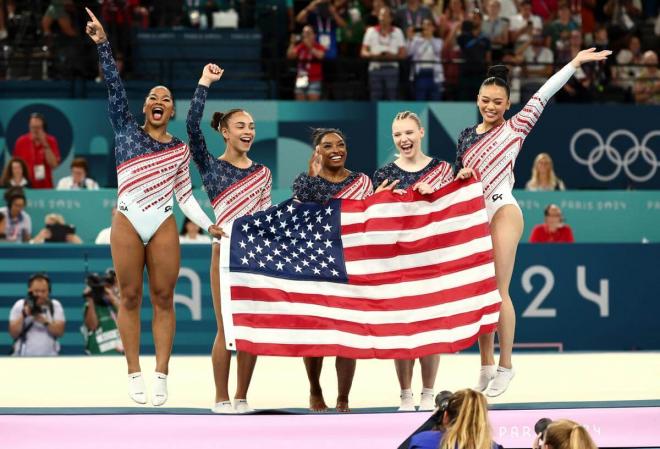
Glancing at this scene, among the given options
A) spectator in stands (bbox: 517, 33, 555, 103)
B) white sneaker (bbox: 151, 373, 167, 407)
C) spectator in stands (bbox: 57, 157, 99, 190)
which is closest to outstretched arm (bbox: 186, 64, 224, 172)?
white sneaker (bbox: 151, 373, 167, 407)

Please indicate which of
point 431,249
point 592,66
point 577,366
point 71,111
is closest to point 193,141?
point 431,249

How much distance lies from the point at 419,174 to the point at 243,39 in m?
6.46

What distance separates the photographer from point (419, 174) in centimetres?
723

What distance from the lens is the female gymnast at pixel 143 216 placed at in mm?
7066

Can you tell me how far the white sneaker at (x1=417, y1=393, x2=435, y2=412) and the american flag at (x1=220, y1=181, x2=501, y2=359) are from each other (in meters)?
0.34

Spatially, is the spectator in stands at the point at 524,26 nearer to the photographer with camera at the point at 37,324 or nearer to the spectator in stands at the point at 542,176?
the spectator in stands at the point at 542,176

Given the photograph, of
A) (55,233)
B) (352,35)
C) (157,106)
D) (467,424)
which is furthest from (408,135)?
(352,35)

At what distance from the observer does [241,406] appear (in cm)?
702

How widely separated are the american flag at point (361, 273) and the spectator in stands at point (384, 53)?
5856 mm

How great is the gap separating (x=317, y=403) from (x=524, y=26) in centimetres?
797

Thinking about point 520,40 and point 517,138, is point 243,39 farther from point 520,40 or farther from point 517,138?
point 517,138

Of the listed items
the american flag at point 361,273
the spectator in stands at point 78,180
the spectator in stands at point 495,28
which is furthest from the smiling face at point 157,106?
the spectator in stands at point 495,28

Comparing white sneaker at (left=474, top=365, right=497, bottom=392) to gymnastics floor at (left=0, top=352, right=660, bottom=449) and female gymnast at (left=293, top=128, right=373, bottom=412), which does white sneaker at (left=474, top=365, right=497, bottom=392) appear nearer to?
gymnastics floor at (left=0, top=352, right=660, bottom=449)

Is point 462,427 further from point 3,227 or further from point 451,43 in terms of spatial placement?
point 451,43
